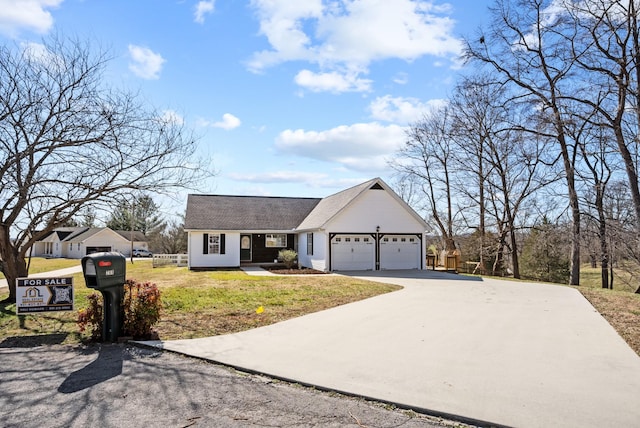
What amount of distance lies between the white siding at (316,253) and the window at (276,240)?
1.37 meters

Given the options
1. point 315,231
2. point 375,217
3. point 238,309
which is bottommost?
point 238,309

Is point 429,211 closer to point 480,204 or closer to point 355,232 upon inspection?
point 480,204

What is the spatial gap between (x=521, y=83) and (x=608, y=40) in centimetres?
462

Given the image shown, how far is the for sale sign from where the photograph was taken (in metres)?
7.77

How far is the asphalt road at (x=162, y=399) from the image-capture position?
13.4ft

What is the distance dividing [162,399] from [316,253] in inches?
749

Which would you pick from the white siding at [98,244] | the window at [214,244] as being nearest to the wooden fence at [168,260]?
the window at [214,244]

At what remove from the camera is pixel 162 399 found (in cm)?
458

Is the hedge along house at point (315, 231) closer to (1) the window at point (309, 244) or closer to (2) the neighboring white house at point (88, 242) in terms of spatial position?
(1) the window at point (309, 244)

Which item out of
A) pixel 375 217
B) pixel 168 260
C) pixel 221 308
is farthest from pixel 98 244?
pixel 221 308

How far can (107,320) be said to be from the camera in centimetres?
693

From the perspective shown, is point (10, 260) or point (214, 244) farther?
point (214, 244)

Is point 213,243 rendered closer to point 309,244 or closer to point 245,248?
point 245,248

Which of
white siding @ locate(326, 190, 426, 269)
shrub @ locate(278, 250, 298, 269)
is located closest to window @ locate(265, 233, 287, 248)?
shrub @ locate(278, 250, 298, 269)
